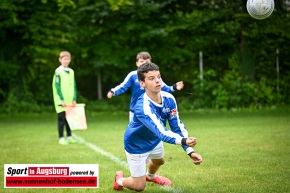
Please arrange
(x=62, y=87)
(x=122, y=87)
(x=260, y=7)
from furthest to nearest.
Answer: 1. (x=62, y=87)
2. (x=122, y=87)
3. (x=260, y=7)

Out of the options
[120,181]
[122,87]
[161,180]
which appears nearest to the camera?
[120,181]

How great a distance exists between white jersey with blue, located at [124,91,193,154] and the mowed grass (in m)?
0.70

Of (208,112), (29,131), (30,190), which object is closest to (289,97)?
(208,112)

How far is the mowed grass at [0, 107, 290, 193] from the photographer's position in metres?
6.34

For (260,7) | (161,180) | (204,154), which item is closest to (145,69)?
(161,180)

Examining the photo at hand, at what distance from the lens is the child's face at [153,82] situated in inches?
215

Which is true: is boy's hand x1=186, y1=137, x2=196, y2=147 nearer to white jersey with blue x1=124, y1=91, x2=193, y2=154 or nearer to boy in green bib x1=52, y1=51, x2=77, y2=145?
white jersey with blue x1=124, y1=91, x2=193, y2=154

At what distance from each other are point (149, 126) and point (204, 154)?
3.75 meters

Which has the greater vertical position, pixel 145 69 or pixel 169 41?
pixel 169 41

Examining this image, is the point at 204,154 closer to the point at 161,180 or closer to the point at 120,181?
the point at 161,180

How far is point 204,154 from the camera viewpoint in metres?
8.94

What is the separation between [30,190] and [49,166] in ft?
2.96

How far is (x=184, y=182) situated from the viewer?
257 inches

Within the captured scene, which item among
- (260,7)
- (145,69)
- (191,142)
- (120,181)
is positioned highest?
(260,7)
